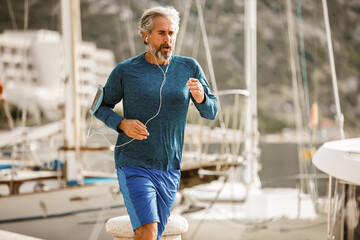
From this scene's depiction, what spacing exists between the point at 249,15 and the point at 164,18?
11.7 metres

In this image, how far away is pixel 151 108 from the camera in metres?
2.59

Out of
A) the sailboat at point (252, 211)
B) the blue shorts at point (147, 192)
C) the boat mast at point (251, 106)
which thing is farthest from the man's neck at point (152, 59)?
the boat mast at point (251, 106)

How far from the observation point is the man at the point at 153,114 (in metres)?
2.56

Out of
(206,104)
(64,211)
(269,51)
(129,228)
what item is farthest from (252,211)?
(269,51)

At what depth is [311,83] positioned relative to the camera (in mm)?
168625

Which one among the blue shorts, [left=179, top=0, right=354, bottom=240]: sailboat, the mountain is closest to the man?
the blue shorts

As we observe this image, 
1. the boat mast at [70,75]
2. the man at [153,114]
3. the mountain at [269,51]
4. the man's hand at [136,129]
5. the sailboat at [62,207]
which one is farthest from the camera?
the mountain at [269,51]

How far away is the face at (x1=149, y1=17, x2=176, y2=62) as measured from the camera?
2.58 meters

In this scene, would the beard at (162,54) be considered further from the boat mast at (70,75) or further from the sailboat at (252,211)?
the boat mast at (70,75)

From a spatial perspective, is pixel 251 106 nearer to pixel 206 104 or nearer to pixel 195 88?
pixel 206 104

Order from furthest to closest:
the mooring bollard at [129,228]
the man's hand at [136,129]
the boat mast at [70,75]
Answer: the boat mast at [70,75] < the mooring bollard at [129,228] < the man's hand at [136,129]

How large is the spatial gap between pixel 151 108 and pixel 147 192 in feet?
1.48

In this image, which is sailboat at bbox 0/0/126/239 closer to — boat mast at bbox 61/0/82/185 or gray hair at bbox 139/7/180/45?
boat mast at bbox 61/0/82/185

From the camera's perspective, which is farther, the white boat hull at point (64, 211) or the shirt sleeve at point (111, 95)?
the white boat hull at point (64, 211)
